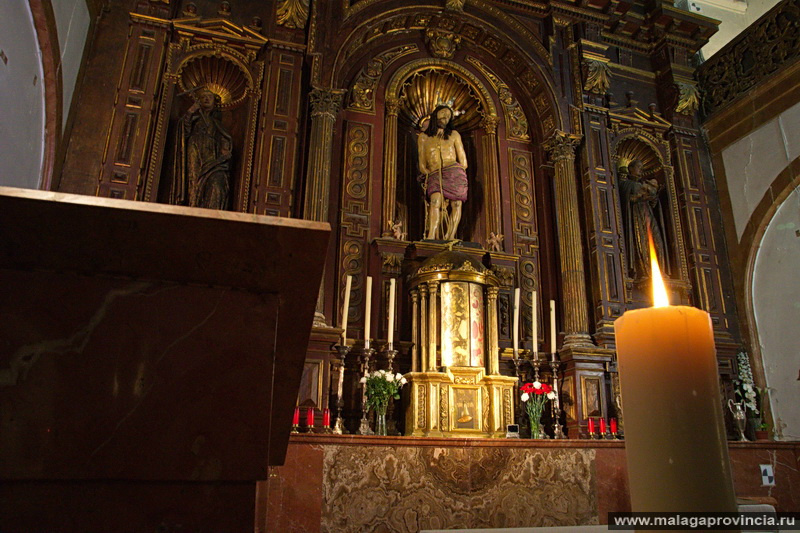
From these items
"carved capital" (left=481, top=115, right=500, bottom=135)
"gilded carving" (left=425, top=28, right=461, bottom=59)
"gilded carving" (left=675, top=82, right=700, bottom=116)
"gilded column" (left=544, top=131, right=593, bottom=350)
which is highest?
"gilded carving" (left=425, top=28, right=461, bottom=59)

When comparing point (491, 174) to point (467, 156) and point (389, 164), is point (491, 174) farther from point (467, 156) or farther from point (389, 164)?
point (389, 164)

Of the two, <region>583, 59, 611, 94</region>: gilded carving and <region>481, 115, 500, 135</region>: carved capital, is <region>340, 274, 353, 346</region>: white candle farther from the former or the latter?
<region>583, 59, 611, 94</region>: gilded carving

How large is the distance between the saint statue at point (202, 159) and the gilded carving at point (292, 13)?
3.45 ft

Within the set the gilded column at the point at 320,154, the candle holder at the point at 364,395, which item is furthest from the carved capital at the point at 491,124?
the candle holder at the point at 364,395

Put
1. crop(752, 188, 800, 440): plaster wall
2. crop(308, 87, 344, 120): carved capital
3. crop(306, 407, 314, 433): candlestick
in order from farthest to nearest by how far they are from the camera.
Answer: crop(752, 188, 800, 440): plaster wall → crop(308, 87, 344, 120): carved capital → crop(306, 407, 314, 433): candlestick

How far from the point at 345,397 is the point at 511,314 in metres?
1.90

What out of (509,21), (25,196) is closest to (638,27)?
(509,21)

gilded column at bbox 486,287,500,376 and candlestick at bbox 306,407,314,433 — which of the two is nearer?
candlestick at bbox 306,407,314,433

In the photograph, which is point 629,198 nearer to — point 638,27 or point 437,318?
point 638,27

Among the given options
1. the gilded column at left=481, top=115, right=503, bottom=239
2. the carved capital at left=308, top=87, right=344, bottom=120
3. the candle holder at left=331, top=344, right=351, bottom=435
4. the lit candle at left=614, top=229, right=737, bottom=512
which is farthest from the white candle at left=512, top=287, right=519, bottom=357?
the lit candle at left=614, top=229, right=737, bottom=512

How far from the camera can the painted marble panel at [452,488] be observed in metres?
3.56

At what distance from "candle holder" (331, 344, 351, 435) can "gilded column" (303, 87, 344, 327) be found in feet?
1.17

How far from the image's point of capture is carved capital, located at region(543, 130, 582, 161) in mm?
6488

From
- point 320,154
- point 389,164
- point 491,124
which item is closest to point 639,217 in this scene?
point 491,124
